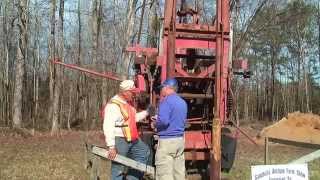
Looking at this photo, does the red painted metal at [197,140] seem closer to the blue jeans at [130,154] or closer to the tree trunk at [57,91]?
the blue jeans at [130,154]

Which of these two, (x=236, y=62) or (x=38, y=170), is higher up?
(x=236, y=62)

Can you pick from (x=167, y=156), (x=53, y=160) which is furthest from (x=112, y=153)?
(x=53, y=160)

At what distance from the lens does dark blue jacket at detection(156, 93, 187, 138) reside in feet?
29.2

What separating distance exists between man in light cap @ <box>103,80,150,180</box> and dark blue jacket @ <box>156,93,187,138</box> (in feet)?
1.47

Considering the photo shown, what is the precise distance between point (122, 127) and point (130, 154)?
499mm

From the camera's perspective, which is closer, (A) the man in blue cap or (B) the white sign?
(B) the white sign

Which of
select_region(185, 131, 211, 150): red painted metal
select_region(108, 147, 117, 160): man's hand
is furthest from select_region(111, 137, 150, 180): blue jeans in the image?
select_region(185, 131, 211, 150): red painted metal

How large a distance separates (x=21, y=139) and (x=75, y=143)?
131 inches

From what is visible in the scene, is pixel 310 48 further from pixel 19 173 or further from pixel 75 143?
pixel 19 173

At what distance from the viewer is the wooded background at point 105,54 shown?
116 feet

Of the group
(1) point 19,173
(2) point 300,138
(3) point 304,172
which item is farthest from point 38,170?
(2) point 300,138

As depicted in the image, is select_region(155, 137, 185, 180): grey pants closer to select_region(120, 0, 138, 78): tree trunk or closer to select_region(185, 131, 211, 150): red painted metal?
select_region(185, 131, 211, 150): red painted metal

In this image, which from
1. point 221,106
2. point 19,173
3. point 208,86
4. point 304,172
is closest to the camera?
point 304,172

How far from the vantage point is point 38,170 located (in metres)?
14.1
